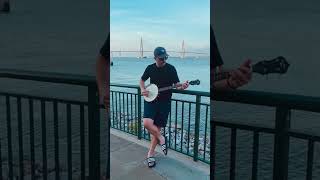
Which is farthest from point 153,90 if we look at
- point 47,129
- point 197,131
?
point 47,129

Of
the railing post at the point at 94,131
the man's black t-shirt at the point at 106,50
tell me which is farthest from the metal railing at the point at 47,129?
the man's black t-shirt at the point at 106,50

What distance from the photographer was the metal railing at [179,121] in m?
1.62

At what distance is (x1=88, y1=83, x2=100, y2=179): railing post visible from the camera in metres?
1.91

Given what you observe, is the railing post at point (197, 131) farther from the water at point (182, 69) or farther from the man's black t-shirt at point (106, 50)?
the man's black t-shirt at point (106, 50)

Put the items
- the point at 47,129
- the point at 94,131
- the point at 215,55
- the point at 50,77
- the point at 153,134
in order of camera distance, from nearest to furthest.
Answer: the point at 215,55
the point at 153,134
the point at 94,131
the point at 50,77
the point at 47,129

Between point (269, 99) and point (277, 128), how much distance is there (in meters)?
0.17

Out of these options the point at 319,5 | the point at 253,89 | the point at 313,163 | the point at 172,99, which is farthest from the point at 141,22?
the point at 313,163

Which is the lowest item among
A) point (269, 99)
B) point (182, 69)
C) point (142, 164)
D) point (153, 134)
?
point (142, 164)

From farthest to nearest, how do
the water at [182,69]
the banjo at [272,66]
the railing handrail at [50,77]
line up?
the railing handrail at [50,77]
the water at [182,69]
the banjo at [272,66]

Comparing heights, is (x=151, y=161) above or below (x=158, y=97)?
below

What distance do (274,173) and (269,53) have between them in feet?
1.70

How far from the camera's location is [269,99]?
1572 millimetres

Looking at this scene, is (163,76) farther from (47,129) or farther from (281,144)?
(47,129)

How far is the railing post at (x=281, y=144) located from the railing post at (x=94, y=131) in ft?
2.60
